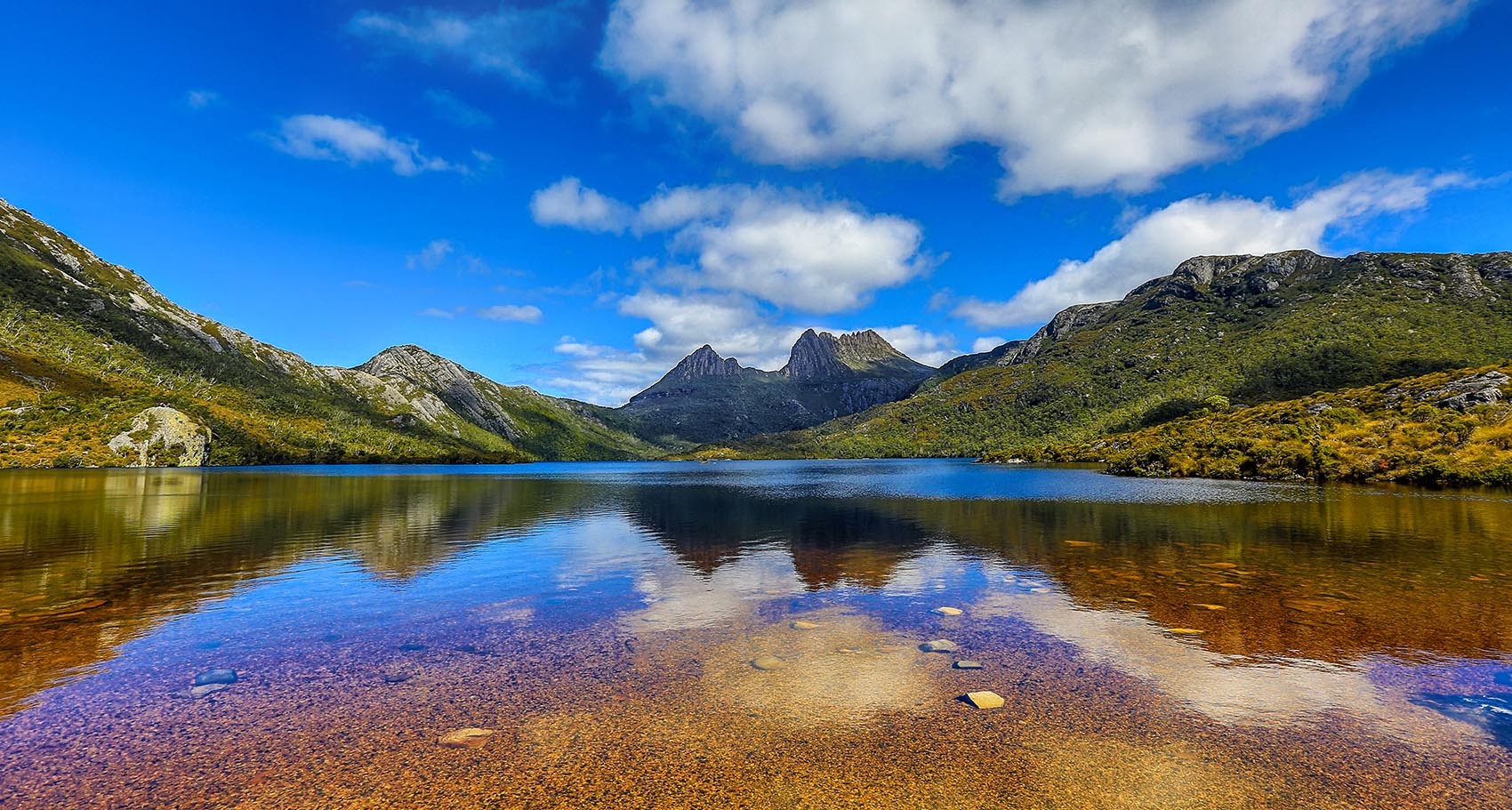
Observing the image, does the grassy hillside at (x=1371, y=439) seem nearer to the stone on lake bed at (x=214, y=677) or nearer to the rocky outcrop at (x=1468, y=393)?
the rocky outcrop at (x=1468, y=393)

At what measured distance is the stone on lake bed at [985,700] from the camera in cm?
1385

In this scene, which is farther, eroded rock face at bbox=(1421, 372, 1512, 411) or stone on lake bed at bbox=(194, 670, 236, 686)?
eroded rock face at bbox=(1421, 372, 1512, 411)

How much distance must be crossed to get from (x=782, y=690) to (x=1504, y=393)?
144 metres

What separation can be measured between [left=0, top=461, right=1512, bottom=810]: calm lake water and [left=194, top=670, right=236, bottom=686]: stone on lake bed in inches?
10.9

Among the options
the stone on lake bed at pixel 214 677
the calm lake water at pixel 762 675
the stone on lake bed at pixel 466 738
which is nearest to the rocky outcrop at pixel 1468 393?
the calm lake water at pixel 762 675

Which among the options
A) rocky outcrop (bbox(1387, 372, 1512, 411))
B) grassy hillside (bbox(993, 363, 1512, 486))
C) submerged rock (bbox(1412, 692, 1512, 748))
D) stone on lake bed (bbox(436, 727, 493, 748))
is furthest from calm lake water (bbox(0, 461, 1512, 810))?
rocky outcrop (bbox(1387, 372, 1512, 411))

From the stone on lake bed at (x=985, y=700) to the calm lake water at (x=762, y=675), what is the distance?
276mm

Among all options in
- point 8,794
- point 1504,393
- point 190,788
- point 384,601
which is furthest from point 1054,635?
point 1504,393

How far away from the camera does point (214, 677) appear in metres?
16.3

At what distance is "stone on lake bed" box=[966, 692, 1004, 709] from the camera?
13.9 metres

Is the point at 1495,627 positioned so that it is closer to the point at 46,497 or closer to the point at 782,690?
the point at 782,690

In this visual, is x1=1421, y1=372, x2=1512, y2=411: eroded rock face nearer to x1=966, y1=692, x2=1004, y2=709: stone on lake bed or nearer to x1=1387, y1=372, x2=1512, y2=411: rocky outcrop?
x1=1387, y1=372, x2=1512, y2=411: rocky outcrop

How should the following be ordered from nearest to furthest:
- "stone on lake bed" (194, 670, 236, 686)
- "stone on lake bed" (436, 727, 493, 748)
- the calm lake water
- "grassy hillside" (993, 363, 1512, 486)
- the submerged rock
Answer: the calm lake water
"stone on lake bed" (436, 727, 493, 748)
the submerged rock
"stone on lake bed" (194, 670, 236, 686)
"grassy hillside" (993, 363, 1512, 486)

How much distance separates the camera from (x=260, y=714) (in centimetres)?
1363
